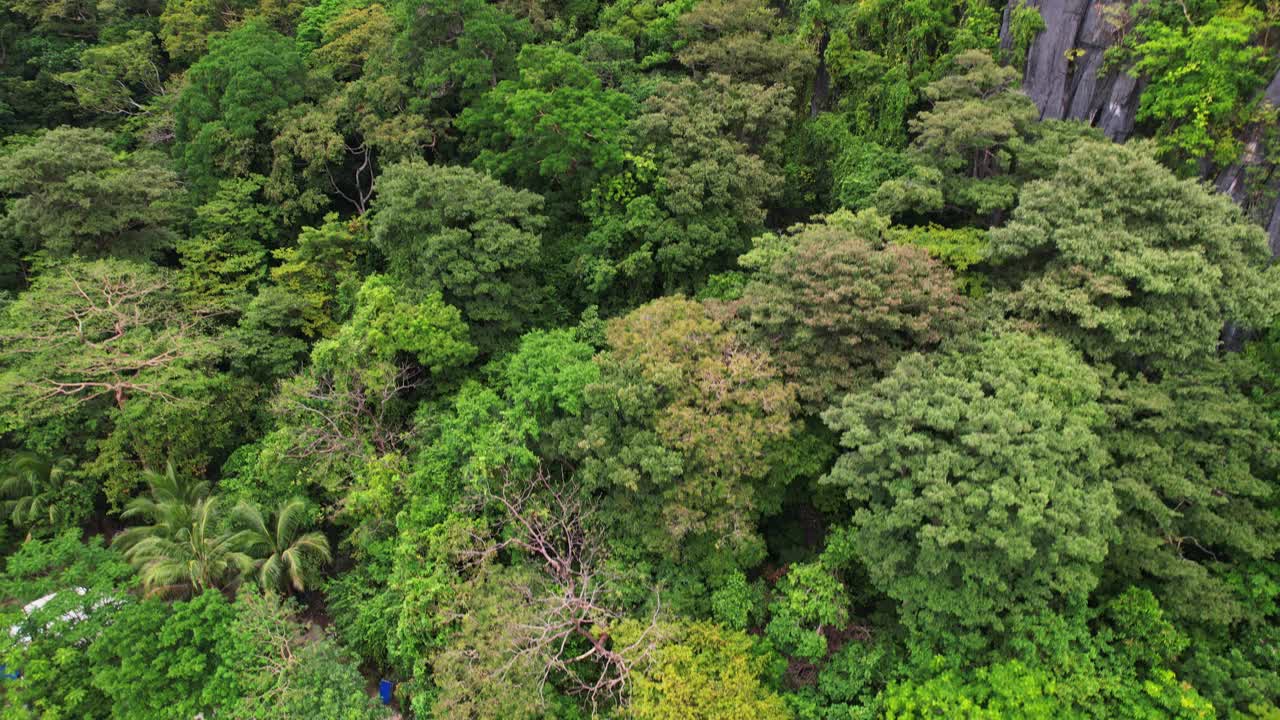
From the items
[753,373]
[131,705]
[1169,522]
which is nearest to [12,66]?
[131,705]

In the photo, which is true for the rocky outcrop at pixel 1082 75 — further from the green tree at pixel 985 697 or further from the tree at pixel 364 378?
the tree at pixel 364 378

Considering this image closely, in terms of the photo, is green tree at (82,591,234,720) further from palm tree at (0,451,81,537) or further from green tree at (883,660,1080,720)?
green tree at (883,660,1080,720)

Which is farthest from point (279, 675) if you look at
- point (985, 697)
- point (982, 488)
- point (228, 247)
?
point (228, 247)

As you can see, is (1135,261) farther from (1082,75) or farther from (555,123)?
(555,123)

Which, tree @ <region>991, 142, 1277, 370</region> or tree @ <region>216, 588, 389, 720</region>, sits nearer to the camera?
tree @ <region>991, 142, 1277, 370</region>

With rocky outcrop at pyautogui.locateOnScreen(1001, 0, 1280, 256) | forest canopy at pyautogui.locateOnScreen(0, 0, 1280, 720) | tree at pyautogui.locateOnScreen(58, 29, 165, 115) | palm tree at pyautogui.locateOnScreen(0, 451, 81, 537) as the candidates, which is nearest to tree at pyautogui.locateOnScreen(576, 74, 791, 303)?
forest canopy at pyautogui.locateOnScreen(0, 0, 1280, 720)
